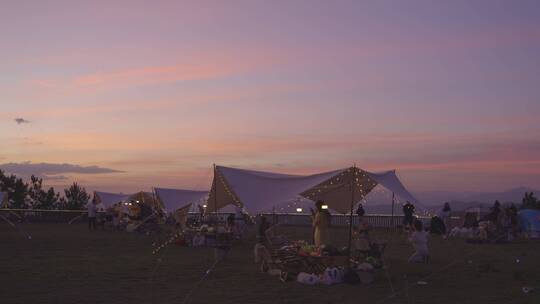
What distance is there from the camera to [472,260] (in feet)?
52.6

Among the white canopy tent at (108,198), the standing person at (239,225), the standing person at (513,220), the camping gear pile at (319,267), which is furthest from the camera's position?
the white canopy tent at (108,198)

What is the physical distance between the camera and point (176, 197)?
28.1 m

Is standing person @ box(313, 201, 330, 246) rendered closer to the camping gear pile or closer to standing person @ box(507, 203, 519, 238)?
the camping gear pile

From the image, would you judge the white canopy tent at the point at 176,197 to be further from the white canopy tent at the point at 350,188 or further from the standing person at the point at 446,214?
the standing person at the point at 446,214

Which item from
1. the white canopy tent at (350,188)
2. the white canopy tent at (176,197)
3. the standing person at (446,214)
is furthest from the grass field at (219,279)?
the standing person at (446,214)

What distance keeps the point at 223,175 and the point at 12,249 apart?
19.8 feet

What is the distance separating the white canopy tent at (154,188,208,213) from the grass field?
8.79 meters

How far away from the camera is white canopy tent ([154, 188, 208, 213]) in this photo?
2734 centimetres

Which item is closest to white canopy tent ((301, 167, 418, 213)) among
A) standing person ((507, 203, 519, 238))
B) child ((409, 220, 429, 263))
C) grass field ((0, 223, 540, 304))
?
child ((409, 220, 429, 263))

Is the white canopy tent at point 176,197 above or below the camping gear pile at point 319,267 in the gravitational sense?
above

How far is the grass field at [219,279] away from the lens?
10.0m

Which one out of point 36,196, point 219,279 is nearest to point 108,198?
point 36,196

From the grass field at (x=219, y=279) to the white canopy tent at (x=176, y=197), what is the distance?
346 inches

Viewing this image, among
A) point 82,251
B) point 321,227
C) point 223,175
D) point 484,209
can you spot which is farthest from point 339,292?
point 484,209
